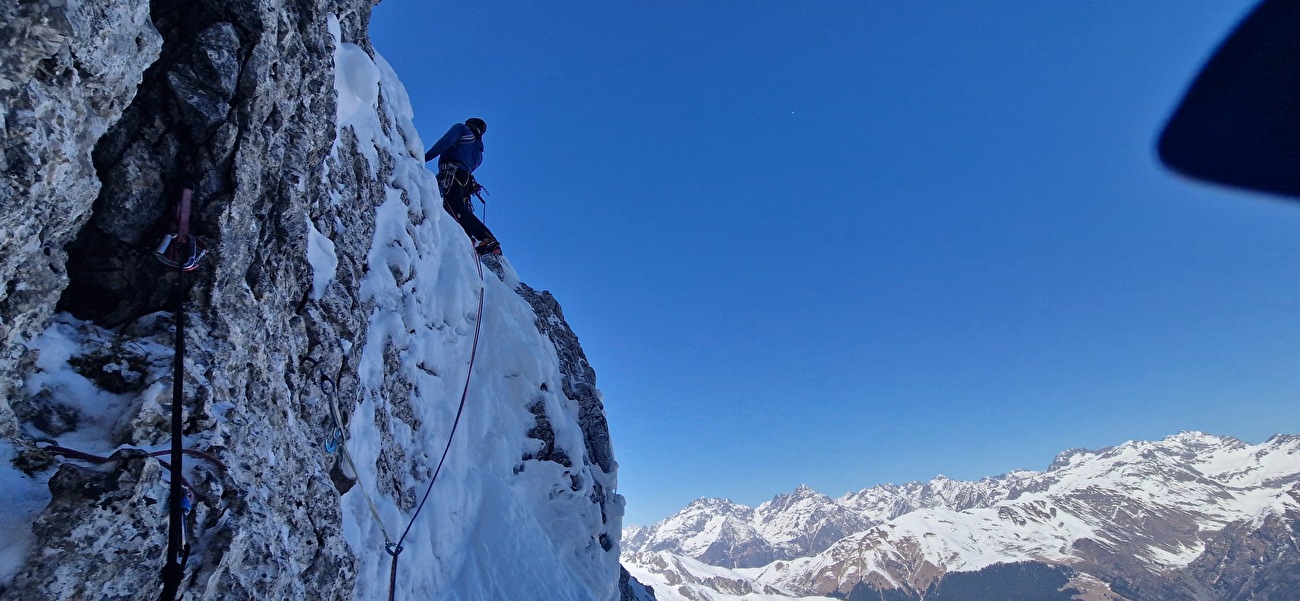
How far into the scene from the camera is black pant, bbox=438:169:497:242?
17.9 meters

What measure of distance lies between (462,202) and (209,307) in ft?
42.4

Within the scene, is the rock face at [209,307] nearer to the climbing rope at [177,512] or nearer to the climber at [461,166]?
the climbing rope at [177,512]

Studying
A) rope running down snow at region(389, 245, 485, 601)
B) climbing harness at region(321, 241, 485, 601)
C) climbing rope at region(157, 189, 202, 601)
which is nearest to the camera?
climbing rope at region(157, 189, 202, 601)

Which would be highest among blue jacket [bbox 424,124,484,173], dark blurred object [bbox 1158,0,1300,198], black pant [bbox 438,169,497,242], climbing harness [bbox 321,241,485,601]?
Result: blue jacket [bbox 424,124,484,173]

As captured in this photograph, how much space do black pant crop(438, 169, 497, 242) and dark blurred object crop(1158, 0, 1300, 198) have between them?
606 inches

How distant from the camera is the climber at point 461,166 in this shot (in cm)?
1761

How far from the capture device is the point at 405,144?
50.1 feet

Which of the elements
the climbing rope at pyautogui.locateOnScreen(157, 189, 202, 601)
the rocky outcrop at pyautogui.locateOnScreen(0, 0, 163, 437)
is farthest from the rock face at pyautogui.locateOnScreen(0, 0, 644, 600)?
the climbing rope at pyautogui.locateOnScreen(157, 189, 202, 601)

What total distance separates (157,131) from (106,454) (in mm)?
2792

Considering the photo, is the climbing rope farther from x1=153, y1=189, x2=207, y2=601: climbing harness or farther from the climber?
the climber

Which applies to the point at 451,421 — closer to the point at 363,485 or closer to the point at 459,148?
the point at 363,485

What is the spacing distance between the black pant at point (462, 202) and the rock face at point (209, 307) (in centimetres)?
595

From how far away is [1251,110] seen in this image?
312 inches

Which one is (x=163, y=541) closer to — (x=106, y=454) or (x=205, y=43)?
(x=106, y=454)
